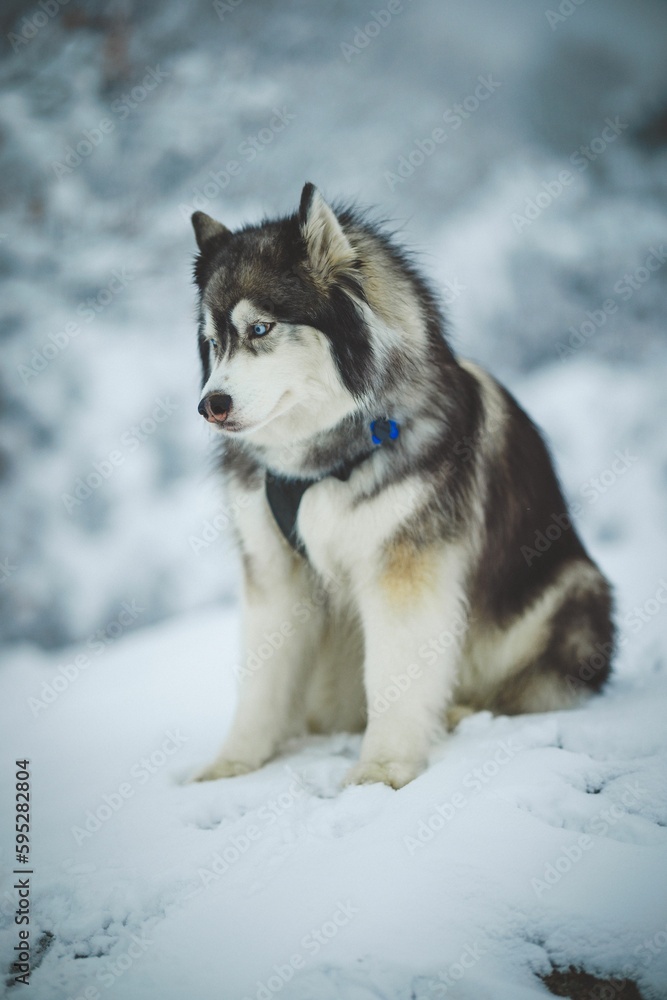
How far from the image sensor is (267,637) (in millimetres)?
2650

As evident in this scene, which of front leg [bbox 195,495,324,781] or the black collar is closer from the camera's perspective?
the black collar

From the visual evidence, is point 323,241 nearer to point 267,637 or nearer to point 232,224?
point 267,637

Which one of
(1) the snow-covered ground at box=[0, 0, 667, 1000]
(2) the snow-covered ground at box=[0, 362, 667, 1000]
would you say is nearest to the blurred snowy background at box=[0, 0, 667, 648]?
(1) the snow-covered ground at box=[0, 0, 667, 1000]

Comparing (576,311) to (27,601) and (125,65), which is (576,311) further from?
(27,601)

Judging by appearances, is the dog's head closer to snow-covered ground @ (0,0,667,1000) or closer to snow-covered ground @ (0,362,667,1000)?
snow-covered ground @ (0,362,667,1000)

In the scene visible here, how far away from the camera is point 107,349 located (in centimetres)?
730

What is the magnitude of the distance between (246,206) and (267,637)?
5.92 metres

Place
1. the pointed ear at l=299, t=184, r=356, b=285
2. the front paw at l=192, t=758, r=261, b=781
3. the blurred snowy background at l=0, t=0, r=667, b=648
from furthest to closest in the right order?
the blurred snowy background at l=0, t=0, r=667, b=648 → the front paw at l=192, t=758, r=261, b=781 → the pointed ear at l=299, t=184, r=356, b=285

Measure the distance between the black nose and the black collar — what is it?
39cm

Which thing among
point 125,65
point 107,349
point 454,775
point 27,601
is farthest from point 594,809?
point 125,65

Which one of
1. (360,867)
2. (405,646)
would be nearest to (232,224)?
(405,646)

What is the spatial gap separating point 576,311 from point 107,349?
4.79 metres

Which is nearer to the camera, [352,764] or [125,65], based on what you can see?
[352,764]

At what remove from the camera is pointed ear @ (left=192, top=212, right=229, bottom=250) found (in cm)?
259
